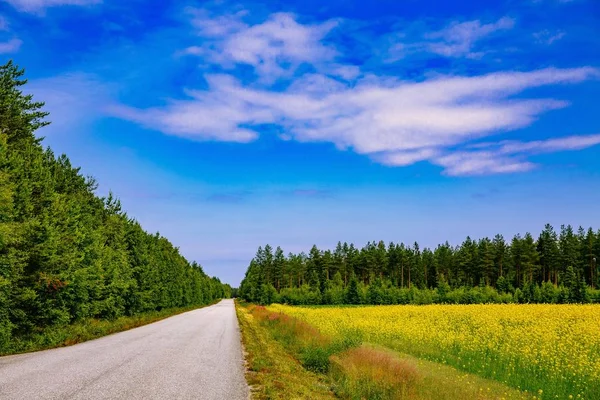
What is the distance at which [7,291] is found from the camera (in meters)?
19.7

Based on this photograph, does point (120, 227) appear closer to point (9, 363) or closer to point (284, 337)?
point (284, 337)

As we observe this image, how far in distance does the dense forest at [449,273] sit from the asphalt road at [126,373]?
69975 mm

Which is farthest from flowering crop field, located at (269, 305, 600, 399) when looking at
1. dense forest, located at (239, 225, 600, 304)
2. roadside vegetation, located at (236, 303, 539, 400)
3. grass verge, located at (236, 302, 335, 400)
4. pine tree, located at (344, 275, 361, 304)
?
pine tree, located at (344, 275, 361, 304)

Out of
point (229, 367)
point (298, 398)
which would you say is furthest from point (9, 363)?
point (298, 398)

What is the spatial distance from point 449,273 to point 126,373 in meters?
130

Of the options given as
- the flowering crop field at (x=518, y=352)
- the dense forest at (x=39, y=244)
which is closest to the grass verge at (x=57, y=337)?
the dense forest at (x=39, y=244)

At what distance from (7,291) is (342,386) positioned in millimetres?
16050

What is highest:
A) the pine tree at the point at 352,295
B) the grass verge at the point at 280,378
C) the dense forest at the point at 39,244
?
the dense forest at the point at 39,244

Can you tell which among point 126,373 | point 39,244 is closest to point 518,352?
point 126,373

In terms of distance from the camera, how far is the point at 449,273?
132375 millimetres

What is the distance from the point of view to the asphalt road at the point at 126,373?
1047 centimetres

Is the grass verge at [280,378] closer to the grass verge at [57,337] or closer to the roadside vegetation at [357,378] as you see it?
the roadside vegetation at [357,378]

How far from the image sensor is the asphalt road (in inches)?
412

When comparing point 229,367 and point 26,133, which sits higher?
point 26,133
